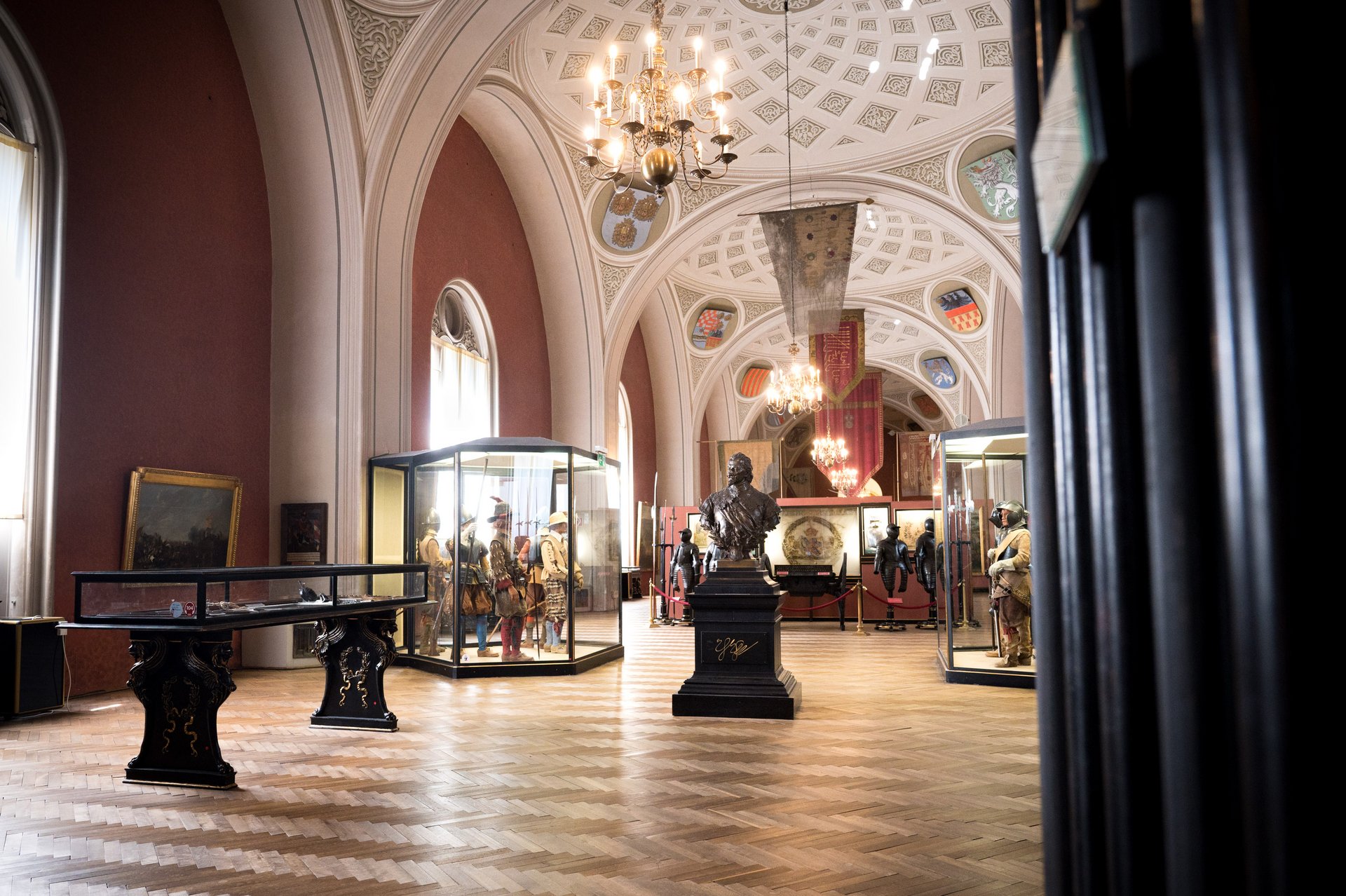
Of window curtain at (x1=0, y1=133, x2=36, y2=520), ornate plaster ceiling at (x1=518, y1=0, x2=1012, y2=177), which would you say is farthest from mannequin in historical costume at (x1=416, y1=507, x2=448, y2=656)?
ornate plaster ceiling at (x1=518, y1=0, x2=1012, y2=177)

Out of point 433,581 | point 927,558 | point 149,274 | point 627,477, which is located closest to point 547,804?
point 433,581

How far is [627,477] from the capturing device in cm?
2239

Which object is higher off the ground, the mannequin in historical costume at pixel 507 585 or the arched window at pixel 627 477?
the arched window at pixel 627 477

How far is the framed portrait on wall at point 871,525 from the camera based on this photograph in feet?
55.2

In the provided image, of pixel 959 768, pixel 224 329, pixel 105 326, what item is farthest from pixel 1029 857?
pixel 224 329

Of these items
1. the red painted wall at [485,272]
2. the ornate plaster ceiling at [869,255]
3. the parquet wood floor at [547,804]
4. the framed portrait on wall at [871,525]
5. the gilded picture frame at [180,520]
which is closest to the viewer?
the parquet wood floor at [547,804]

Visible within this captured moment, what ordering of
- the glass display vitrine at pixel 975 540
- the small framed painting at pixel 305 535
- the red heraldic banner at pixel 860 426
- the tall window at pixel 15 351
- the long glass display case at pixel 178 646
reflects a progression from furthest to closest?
the red heraldic banner at pixel 860 426
the small framed painting at pixel 305 535
the glass display vitrine at pixel 975 540
the tall window at pixel 15 351
the long glass display case at pixel 178 646

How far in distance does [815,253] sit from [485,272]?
17.0 ft

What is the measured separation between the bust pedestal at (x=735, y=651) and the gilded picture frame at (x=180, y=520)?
5.05 meters

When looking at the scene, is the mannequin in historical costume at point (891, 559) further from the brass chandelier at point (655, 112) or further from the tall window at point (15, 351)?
the tall window at point (15, 351)

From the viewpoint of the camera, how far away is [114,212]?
848 cm

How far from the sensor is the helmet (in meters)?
8.98

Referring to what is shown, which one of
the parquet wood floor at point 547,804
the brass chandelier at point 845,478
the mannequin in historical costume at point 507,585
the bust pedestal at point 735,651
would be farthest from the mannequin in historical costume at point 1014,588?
the brass chandelier at point 845,478

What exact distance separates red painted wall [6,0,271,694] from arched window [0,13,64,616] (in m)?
0.12
